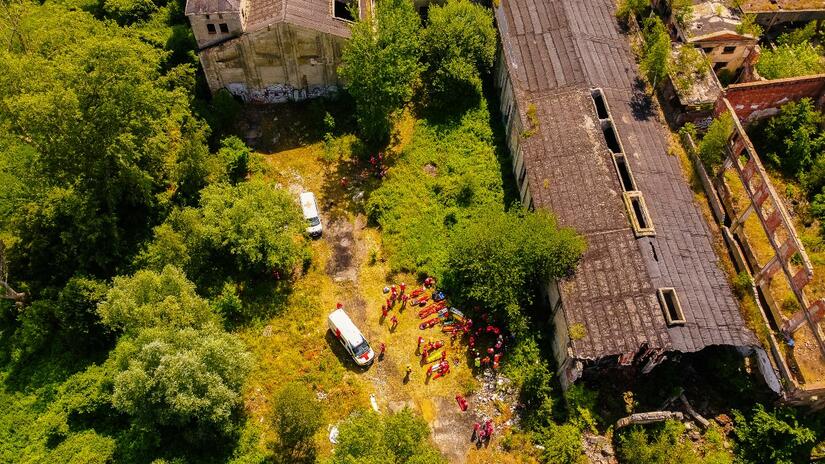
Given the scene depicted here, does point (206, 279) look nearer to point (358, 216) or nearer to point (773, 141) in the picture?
point (358, 216)

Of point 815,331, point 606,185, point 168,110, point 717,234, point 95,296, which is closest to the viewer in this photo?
point 815,331

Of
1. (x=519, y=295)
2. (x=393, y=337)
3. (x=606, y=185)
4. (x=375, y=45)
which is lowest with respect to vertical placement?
(x=393, y=337)

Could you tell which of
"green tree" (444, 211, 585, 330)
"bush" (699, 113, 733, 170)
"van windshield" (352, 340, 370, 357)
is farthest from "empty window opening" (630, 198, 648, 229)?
"van windshield" (352, 340, 370, 357)

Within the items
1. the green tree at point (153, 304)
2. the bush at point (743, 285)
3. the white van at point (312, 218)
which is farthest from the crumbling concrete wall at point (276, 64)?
the bush at point (743, 285)

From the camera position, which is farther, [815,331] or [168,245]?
[168,245]

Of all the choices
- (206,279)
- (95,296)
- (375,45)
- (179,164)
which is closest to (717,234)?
(375,45)

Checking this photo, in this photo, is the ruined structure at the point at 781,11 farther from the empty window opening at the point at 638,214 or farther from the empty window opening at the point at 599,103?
the empty window opening at the point at 638,214

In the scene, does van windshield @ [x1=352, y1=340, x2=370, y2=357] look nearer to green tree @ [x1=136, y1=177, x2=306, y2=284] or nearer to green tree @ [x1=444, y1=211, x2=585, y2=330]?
green tree @ [x1=444, y1=211, x2=585, y2=330]
